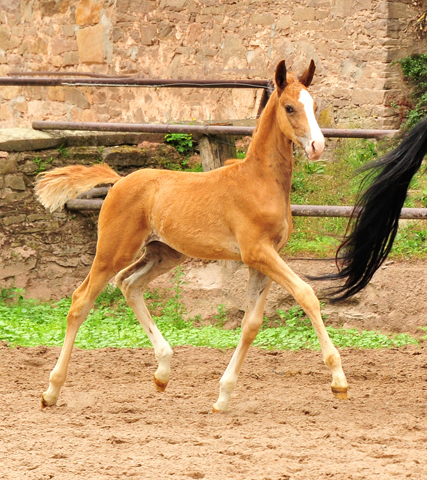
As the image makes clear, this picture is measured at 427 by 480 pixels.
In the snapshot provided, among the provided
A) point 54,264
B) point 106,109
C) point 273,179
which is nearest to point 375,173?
point 273,179

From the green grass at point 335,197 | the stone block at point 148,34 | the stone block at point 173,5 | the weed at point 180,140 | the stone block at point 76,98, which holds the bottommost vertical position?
the stone block at point 76,98

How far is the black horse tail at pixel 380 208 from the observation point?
489cm

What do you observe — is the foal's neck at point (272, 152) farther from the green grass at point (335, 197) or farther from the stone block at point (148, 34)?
the stone block at point (148, 34)

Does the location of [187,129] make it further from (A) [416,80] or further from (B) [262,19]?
(B) [262,19]

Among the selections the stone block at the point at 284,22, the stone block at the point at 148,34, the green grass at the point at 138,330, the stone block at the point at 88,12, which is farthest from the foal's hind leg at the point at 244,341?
the stone block at the point at 88,12

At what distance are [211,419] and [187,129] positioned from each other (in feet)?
12.0

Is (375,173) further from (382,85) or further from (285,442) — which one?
(382,85)

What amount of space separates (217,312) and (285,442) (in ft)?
11.7

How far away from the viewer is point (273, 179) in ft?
15.1

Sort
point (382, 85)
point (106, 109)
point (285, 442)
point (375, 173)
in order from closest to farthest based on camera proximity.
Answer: point (285, 442) < point (375, 173) < point (382, 85) < point (106, 109)

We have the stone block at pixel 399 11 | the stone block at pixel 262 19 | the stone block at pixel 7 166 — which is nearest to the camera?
the stone block at pixel 7 166

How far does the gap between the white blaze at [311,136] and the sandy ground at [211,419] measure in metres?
1.49

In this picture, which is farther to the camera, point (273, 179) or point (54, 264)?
point (54, 264)

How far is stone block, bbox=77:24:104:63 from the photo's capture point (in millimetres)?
12516
